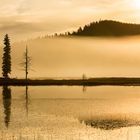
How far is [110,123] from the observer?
5625 cm

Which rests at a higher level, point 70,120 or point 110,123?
point 70,120

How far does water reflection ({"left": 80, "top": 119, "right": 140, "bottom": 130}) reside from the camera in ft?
176

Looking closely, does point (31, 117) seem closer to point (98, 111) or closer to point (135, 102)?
point (98, 111)

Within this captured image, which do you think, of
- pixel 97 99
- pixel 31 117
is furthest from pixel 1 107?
pixel 97 99

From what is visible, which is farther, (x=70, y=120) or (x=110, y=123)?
(x=70, y=120)

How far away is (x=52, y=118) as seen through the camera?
60656 mm

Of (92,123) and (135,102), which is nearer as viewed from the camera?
(92,123)

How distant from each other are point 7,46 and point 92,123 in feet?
312

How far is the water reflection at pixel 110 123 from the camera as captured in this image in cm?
5375

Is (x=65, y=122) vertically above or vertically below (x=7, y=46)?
below

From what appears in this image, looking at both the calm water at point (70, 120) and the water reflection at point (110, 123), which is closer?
the calm water at point (70, 120)

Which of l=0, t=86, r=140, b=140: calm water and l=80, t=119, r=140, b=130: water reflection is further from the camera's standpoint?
l=80, t=119, r=140, b=130: water reflection

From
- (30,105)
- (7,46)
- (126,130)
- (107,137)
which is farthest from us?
(7,46)

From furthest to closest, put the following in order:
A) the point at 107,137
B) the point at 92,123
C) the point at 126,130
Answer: the point at 92,123 < the point at 126,130 < the point at 107,137
